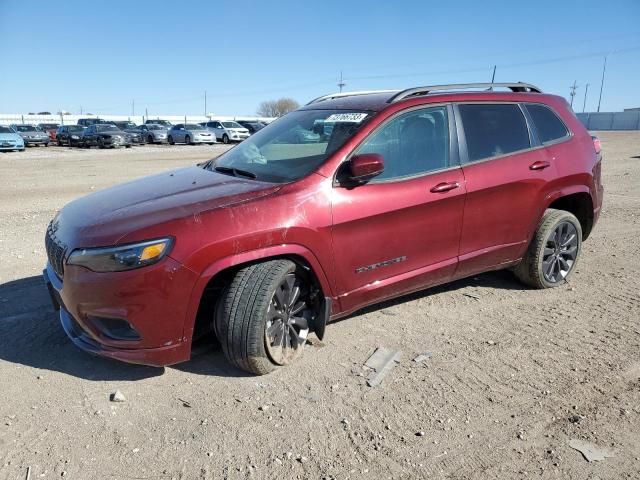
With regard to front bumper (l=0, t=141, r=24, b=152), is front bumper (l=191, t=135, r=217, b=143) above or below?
above

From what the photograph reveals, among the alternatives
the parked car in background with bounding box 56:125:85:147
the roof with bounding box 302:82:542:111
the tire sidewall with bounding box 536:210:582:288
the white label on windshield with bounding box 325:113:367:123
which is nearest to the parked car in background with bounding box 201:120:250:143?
the parked car in background with bounding box 56:125:85:147

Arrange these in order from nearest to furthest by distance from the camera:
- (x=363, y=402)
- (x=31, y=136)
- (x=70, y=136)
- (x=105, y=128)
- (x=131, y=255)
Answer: (x=131, y=255), (x=363, y=402), (x=105, y=128), (x=31, y=136), (x=70, y=136)

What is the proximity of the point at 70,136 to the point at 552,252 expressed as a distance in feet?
113

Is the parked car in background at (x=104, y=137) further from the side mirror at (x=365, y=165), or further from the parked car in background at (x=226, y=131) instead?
the side mirror at (x=365, y=165)

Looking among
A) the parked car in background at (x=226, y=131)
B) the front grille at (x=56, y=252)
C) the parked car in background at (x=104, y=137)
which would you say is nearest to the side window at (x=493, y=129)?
the front grille at (x=56, y=252)

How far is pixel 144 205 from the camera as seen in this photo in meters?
3.32

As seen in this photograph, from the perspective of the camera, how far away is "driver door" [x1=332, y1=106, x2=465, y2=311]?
350 cm

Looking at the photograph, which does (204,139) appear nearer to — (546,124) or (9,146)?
(9,146)

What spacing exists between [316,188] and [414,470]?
1.78 m

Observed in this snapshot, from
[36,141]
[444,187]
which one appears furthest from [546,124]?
[36,141]

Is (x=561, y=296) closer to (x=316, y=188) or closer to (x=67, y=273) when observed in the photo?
(x=316, y=188)

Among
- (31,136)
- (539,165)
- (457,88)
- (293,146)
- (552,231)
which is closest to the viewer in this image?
(293,146)

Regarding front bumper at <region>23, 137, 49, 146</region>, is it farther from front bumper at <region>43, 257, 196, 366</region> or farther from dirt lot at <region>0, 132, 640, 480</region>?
front bumper at <region>43, 257, 196, 366</region>

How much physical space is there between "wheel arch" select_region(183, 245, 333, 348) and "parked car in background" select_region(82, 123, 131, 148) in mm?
30937
